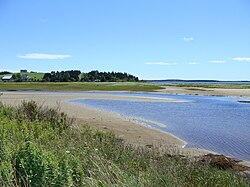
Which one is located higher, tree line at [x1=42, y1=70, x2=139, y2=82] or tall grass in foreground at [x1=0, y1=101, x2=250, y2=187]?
tree line at [x1=42, y1=70, x2=139, y2=82]

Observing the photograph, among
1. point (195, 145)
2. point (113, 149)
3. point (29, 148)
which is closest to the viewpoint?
point (29, 148)

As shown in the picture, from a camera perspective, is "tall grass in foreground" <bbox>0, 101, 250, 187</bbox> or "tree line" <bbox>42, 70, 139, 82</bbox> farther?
"tree line" <bbox>42, 70, 139, 82</bbox>

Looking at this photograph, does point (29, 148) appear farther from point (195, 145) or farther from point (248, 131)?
point (248, 131)

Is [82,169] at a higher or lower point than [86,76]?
lower

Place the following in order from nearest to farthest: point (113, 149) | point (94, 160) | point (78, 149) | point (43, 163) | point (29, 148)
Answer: point (43, 163) → point (29, 148) → point (94, 160) → point (78, 149) → point (113, 149)

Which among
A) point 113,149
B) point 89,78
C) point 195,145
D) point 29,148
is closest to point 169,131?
point 195,145

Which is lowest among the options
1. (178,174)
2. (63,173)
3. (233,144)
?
(233,144)

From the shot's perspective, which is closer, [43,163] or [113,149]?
[43,163]

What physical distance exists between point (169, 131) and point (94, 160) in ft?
39.0

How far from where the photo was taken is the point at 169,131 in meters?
17.1

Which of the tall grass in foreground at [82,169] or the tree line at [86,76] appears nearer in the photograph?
the tall grass in foreground at [82,169]

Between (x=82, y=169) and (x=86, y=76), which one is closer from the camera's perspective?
(x=82, y=169)

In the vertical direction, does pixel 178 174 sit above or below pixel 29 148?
below

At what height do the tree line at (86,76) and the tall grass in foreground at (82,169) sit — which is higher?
the tree line at (86,76)
